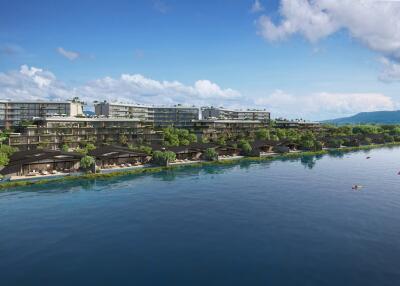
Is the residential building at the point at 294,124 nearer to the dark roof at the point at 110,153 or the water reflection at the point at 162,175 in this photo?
the water reflection at the point at 162,175

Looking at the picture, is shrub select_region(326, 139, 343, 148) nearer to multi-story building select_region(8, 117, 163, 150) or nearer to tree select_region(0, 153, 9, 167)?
multi-story building select_region(8, 117, 163, 150)

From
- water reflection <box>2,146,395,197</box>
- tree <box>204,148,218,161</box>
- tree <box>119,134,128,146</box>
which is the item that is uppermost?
tree <box>119,134,128,146</box>

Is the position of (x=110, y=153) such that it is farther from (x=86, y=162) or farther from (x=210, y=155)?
(x=210, y=155)

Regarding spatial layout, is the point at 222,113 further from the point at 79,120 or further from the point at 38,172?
the point at 38,172

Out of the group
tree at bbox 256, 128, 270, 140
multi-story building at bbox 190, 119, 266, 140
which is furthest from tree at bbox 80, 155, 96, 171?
tree at bbox 256, 128, 270, 140

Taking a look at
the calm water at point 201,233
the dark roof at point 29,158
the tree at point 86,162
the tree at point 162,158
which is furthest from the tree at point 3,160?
the tree at point 162,158
